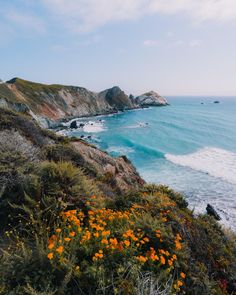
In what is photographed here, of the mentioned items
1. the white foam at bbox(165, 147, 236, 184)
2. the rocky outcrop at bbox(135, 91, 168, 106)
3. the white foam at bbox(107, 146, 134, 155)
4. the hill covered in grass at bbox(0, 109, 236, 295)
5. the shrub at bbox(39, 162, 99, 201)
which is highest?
the shrub at bbox(39, 162, 99, 201)

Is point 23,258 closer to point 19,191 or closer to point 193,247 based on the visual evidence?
point 19,191

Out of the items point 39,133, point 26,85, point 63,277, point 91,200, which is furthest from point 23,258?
point 26,85

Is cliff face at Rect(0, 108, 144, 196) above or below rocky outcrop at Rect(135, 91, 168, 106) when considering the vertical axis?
above

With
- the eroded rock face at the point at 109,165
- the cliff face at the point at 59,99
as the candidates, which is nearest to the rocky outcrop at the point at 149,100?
the cliff face at the point at 59,99

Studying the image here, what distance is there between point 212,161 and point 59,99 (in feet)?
192

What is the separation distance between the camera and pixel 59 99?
82.1 m

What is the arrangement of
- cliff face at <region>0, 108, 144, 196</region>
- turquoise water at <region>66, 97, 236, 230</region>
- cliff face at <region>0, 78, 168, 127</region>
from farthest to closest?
cliff face at <region>0, 78, 168, 127</region> → turquoise water at <region>66, 97, 236, 230</region> → cliff face at <region>0, 108, 144, 196</region>

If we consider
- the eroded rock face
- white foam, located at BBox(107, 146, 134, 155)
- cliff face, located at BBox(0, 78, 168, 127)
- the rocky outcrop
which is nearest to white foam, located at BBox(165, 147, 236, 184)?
white foam, located at BBox(107, 146, 134, 155)

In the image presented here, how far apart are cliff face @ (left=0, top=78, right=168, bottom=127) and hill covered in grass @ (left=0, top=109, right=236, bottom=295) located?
2049 inches

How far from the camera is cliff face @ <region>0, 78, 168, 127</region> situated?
67.9 metres

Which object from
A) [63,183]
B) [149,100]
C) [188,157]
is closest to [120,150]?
[188,157]

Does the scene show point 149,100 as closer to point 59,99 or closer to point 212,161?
point 59,99

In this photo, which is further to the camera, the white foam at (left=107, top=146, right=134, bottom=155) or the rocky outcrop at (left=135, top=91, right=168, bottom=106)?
the rocky outcrop at (left=135, top=91, right=168, bottom=106)

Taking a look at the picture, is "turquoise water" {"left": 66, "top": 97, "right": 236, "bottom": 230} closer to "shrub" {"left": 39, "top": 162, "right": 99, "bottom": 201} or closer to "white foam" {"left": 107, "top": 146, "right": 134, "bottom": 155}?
"white foam" {"left": 107, "top": 146, "right": 134, "bottom": 155}
